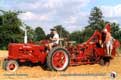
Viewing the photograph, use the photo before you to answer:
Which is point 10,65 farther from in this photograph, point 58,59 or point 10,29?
point 10,29

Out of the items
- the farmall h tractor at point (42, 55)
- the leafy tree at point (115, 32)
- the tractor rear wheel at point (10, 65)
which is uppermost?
the leafy tree at point (115, 32)

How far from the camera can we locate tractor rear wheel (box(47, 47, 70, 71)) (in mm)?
17109

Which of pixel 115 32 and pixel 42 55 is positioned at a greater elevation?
pixel 115 32

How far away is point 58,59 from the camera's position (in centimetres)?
1748

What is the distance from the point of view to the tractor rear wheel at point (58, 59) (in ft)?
56.1

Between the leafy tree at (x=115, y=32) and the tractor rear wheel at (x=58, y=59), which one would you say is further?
the leafy tree at (x=115, y=32)

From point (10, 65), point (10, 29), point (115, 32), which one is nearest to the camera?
point (10, 65)

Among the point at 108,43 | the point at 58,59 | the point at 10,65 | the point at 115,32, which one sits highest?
the point at 115,32


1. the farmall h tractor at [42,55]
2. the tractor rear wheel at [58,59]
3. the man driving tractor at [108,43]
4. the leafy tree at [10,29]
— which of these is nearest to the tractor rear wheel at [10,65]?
the farmall h tractor at [42,55]

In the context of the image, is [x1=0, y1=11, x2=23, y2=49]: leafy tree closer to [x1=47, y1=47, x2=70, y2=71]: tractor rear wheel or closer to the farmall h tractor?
the farmall h tractor

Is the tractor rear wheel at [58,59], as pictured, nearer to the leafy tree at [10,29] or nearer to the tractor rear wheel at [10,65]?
the tractor rear wheel at [10,65]

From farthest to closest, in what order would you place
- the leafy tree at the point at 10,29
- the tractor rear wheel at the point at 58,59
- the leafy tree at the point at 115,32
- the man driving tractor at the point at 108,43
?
1. the leafy tree at the point at 115,32
2. the leafy tree at the point at 10,29
3. the man driving tractor at the point at 108,43
4. the tractor rear wheel at the point at 58,59

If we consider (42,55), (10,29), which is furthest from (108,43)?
(10,29)

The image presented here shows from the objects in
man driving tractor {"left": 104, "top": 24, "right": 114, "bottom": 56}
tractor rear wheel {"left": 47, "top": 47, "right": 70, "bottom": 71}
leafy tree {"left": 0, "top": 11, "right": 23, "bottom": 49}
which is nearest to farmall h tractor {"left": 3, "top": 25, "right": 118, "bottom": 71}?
tractor rear wheel {"left": 47, "top": 47, "right": 70, "bottom": 71}
